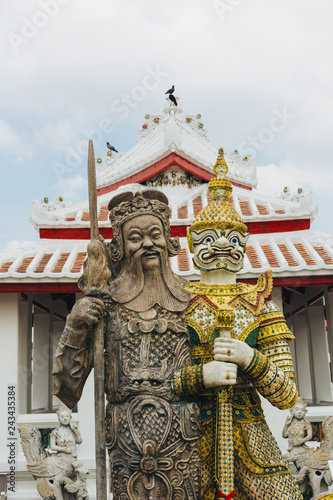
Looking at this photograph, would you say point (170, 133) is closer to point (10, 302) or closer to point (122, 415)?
point (10, 302)

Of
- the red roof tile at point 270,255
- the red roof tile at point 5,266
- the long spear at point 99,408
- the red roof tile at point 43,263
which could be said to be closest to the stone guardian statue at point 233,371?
the long spear at point 99,408

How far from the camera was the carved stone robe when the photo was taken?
3012 mm

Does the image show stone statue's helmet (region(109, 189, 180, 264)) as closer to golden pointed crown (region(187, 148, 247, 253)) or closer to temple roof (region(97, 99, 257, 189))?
golden pointed crown (region(187, 148, 247, 253))

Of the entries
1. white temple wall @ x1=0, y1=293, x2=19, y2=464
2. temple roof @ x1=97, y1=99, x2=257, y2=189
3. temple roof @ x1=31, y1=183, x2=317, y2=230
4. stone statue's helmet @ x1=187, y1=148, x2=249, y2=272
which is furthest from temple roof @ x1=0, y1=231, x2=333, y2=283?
stone statue's helmet @ x1=187, y1=148, x2=249, y2=272

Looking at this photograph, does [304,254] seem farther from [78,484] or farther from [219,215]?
[219,215]

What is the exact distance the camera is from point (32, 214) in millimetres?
8406

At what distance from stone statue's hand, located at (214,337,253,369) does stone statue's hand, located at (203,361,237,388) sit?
0.04 meters

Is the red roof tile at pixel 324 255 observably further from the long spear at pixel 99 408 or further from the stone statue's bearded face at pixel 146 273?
the long spear at pixel 99 408

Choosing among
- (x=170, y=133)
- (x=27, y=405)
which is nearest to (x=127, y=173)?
(x=170, y=133)

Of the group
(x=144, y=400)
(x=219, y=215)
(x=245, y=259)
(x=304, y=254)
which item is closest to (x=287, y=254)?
(x=304, y=254)

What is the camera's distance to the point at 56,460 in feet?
21.3

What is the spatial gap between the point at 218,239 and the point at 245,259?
4.26 metres

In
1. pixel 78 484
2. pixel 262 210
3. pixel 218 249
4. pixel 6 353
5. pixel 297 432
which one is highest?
pixel 262 210

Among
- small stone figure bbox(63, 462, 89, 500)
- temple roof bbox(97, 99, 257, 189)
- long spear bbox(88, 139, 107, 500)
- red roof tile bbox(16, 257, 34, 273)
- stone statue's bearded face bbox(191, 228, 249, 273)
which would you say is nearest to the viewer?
long spear bbox(88, 139, 107, 500)
